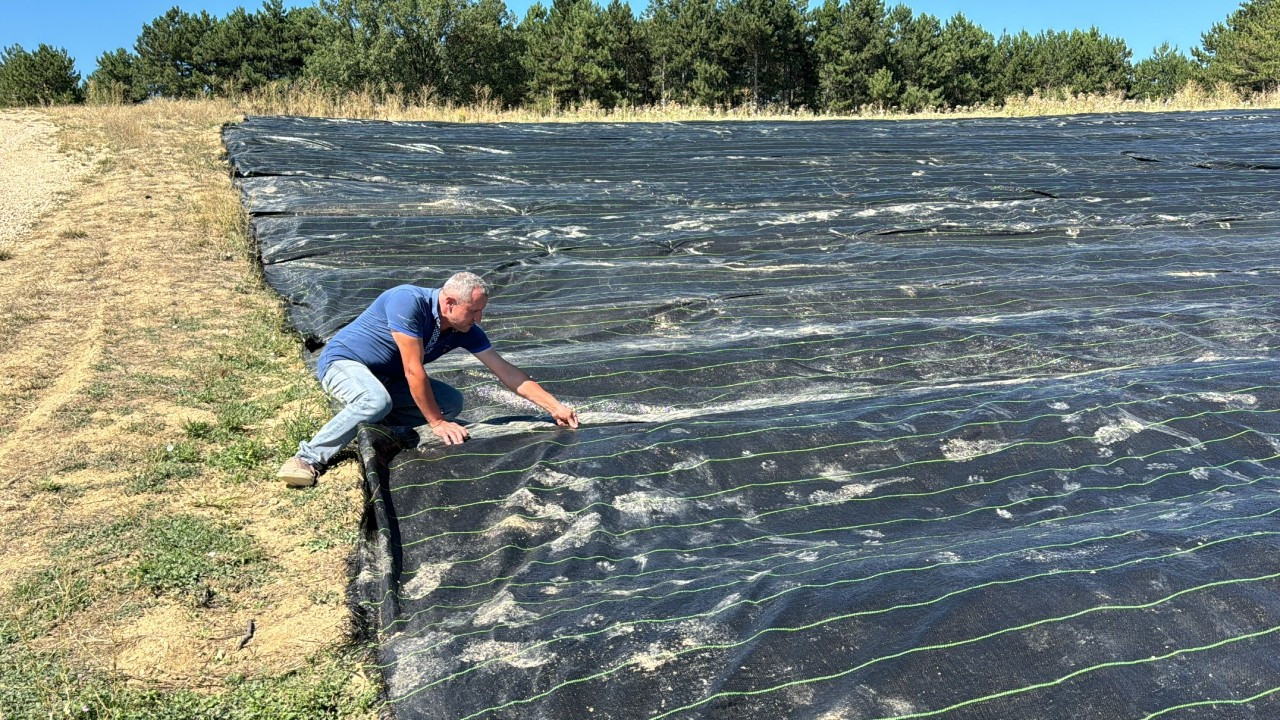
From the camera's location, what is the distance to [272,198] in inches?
306

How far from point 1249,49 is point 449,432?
114 feet

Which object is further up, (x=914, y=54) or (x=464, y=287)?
(x=914, y=54)

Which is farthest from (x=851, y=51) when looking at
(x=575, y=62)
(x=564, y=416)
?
(x=564, y=416)

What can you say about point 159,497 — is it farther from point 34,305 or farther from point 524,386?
point 34,305

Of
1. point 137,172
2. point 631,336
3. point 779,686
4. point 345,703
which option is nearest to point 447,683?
point 345,703

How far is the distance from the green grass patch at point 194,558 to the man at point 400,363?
402 millimetres

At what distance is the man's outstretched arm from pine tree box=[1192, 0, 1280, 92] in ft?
→ 100

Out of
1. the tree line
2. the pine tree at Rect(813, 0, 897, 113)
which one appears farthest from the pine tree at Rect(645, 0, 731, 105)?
the pine tree at Rect(813, 0, 897, 113)

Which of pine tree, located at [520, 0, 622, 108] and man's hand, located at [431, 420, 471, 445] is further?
pine tree, located at [520, 0, 622, 108]

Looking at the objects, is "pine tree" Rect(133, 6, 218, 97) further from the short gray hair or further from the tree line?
the short gray hair

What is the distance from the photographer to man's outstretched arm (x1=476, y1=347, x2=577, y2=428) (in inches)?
145

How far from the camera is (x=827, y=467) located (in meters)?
3.40

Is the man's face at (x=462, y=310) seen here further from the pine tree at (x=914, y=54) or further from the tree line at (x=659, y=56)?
the pine tree at (x=914, y=54)

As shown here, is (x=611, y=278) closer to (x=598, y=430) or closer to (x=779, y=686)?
(x=598, y=430)
